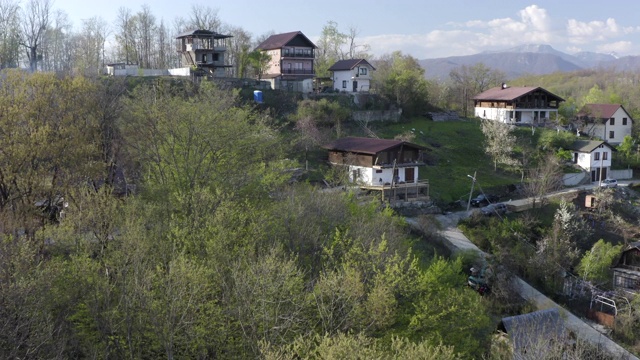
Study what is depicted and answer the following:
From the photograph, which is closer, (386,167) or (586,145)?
(386,167)

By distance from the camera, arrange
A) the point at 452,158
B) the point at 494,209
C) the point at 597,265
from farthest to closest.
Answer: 1. the point at 452,158
2. the point at 494,209
3. the point at 597,265

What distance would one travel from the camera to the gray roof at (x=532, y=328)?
60.5 feet

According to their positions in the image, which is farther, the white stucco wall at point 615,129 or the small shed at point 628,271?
the white stucco wall at point 615,129

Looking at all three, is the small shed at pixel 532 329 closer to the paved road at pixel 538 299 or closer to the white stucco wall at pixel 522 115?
the paved road at pixel 538 299

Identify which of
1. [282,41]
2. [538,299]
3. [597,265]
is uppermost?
[282,41]

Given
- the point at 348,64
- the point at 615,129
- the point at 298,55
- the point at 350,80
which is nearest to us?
the point at 615,129

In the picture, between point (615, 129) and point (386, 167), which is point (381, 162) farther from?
point (615, 129)

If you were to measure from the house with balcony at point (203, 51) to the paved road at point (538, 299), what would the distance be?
26.0m

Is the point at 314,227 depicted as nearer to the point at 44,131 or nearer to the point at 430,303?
the point at 430,303

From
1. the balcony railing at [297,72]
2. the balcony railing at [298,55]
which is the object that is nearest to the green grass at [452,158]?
the balcony railing at [297,72]

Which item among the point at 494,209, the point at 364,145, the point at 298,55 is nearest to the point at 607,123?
the point at 494,209

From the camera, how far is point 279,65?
55.2 metres

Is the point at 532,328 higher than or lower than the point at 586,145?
lower

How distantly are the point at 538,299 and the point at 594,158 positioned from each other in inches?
956
